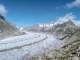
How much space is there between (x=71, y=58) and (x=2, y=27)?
150191mm

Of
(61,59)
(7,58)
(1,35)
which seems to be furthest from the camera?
(1,35)

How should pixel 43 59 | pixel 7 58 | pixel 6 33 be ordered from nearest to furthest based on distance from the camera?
pixel 43 59 → pixel 7 58 → pixel 6 33

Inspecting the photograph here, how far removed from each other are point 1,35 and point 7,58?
95481 millimetres

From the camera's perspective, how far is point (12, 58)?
52.2 m

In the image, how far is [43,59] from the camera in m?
28.7

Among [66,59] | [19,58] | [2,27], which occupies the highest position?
[2,27]

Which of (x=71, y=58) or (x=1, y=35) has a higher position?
(x=1, y=35)

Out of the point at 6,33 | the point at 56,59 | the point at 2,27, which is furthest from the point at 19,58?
the point at 2,27

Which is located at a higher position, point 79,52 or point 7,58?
point 7,58

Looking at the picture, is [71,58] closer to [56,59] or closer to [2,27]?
[56,59]

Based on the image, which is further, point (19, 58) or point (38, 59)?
point (19, 58)

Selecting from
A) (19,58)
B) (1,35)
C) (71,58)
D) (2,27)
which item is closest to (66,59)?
(71,58)

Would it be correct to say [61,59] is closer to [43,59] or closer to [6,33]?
[43,59]

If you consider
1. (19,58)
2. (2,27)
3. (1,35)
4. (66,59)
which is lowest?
(66,59)
